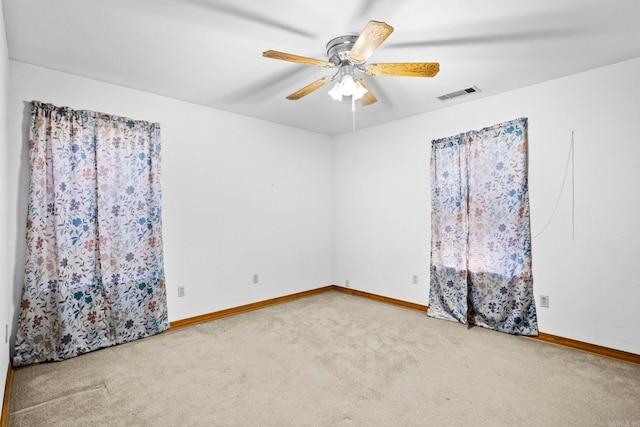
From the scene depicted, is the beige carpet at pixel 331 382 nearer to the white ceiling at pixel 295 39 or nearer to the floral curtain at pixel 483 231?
the floral curtain at pixel 483 231

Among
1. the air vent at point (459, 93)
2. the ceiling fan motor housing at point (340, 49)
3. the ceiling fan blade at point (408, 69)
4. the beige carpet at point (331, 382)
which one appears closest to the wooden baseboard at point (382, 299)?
the beige carpet at point (331, 382)

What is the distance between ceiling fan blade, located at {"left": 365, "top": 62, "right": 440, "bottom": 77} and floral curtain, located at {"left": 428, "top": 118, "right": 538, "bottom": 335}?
171 cm

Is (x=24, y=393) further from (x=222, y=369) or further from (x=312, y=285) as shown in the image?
(x=312, y=285)

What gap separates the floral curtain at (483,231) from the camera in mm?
3350

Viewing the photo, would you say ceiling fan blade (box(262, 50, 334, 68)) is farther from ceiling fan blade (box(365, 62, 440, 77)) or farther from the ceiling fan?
ceiling fan blade (box(365, 62, 440, 77))

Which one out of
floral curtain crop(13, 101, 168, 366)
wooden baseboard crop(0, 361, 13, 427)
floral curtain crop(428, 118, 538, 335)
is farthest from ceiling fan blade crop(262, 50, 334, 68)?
wooden baseboard crop(0, 361, 13, 427)

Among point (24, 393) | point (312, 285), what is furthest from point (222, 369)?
point (312, 285)

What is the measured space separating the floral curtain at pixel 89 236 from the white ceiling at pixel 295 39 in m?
0.53

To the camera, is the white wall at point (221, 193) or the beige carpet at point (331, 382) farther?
the white wall at point (221, 193)

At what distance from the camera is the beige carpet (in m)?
2.06

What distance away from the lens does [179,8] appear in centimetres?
205

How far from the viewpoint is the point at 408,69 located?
221 centimetres

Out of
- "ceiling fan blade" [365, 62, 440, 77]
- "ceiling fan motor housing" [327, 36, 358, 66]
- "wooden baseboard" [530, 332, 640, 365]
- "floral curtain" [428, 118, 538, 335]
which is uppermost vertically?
"ceiling fan motor housing" [327, 36, 358, 66]

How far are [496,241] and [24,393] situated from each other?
163 inches
